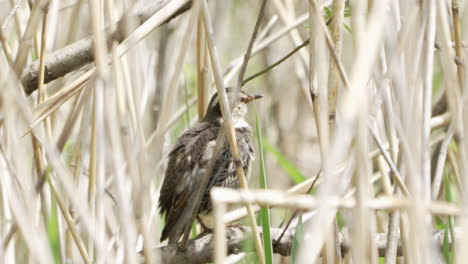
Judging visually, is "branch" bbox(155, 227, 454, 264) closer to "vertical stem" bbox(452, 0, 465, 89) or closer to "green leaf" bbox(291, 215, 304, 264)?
"green leaf" bbox(291, 215, 304, 264)

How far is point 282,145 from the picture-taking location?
4.75 meters

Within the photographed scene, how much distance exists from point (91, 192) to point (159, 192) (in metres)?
1.04

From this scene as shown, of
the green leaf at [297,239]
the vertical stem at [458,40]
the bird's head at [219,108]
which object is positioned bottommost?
the green leaf at [297,239]

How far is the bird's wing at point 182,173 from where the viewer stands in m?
3.34

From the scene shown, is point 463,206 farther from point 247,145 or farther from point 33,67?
point 247,145

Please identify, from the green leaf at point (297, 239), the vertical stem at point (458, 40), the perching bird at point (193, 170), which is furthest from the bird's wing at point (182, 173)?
the vertical stem at point (458, 40)

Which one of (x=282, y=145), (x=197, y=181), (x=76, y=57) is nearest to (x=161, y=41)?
(x=282, y=145)

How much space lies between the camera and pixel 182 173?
3428mm

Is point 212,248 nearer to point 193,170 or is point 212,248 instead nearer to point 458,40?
point 193,170

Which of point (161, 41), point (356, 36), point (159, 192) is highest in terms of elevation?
point (161, 41)

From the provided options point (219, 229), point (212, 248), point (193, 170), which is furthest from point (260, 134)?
point (193, 170)

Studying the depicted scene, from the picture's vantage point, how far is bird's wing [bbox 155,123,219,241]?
3.34 meters

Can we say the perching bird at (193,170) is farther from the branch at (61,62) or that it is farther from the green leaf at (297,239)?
the green leaf at (297,239)

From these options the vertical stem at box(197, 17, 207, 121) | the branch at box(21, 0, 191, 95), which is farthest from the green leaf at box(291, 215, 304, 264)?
the vertical stem at box(197, 17, 207, 121)
